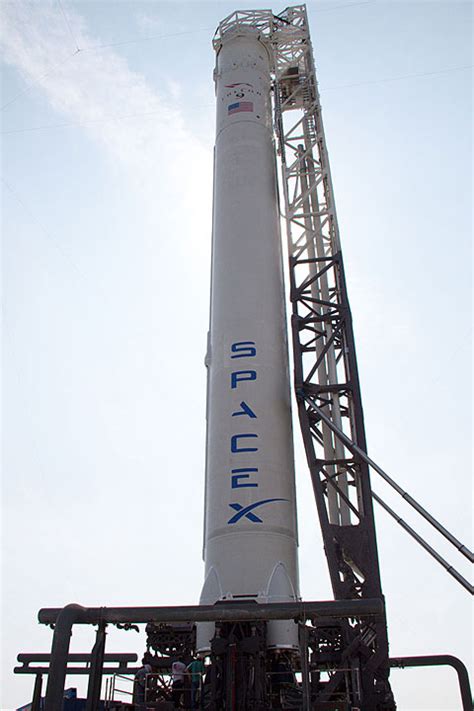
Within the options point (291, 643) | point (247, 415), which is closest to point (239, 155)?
point (247, 415)

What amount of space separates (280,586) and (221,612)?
267 centimetres

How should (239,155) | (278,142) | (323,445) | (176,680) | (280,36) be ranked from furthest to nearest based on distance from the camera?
(280,36)
(278,142)
(239,155)
(323,445)
(176,680)

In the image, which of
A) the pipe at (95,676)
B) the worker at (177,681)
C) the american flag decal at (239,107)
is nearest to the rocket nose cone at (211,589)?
the worker at (177,681)

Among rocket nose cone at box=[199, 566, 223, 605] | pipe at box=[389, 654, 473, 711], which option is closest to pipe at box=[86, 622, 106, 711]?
rocket nose cone at box=[199, 566, 223, 605]

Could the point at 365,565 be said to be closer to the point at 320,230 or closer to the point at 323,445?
the point at 323,445

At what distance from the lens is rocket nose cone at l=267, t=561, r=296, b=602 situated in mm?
11211

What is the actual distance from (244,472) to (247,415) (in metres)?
1.15

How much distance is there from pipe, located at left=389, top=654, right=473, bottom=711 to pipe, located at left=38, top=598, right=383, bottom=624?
5481mm

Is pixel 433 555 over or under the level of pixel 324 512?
under

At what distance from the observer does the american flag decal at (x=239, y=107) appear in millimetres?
17172

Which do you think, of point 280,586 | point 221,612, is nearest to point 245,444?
point 280,586

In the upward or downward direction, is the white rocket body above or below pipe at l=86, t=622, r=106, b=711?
above

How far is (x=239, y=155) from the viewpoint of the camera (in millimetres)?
16453

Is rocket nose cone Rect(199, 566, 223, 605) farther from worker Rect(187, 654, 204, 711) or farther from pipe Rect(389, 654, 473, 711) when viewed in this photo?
pipe Rect(389, 654, 473, 711)
